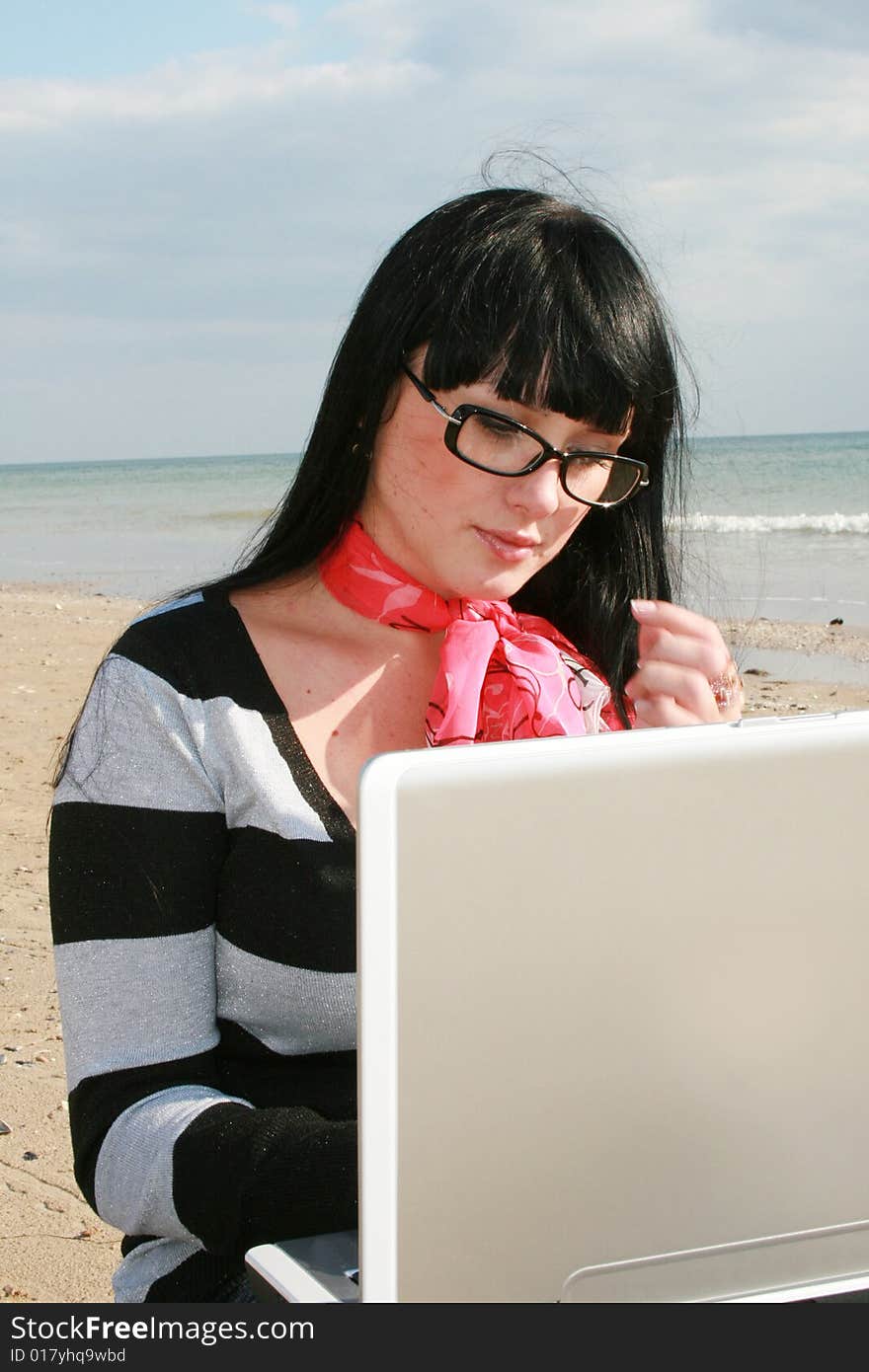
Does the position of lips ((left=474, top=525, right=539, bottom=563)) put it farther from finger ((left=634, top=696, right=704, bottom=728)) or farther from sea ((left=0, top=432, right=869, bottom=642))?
sea ((left=0, top=432, right=869, bottom=642))

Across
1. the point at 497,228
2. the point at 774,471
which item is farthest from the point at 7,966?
the point at 774,471

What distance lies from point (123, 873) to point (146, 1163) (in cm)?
30

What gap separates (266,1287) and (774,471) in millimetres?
28961

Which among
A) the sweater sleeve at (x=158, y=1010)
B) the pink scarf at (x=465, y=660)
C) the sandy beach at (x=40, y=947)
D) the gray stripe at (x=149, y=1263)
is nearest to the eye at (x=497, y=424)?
the pink scarf at (x=465, y=660)

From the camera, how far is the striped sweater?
1.49 m

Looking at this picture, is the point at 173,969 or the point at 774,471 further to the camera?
the point at 774,471

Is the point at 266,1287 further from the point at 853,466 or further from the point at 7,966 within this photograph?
the point at 853,466

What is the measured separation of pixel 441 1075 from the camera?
935mm

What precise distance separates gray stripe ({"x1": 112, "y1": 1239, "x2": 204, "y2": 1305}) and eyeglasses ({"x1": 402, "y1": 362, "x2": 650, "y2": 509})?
0.93 metres

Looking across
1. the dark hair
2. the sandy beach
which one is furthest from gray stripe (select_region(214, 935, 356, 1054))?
the sandy beach

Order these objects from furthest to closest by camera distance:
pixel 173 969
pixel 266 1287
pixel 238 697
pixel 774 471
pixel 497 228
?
pixel 774 471 < pixel 497 228 < pixel 238 697 < pixel 173 969 < pixel 266 1287

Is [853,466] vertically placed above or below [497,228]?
below

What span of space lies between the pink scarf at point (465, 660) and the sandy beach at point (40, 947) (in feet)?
5.15

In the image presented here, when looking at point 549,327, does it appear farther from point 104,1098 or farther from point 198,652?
point 104,1098
